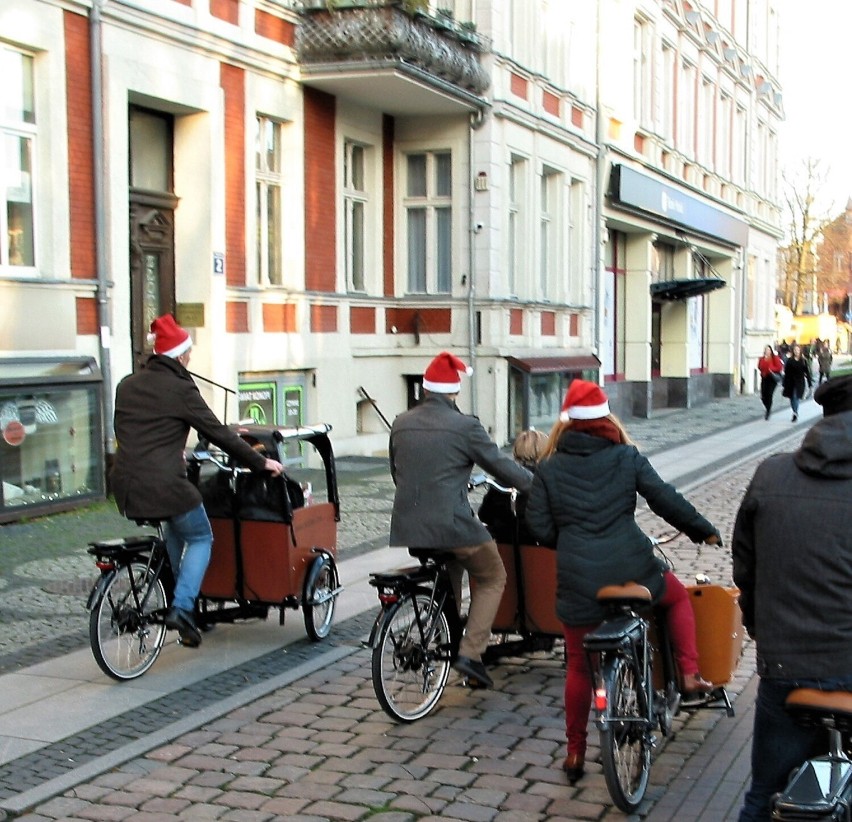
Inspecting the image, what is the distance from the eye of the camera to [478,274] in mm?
19922

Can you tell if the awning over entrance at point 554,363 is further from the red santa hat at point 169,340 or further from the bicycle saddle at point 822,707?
the bicycle saddle at point 822,707

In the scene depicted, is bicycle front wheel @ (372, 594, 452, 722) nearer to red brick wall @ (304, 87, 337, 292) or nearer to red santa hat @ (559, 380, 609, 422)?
red santa hat @ (559, 380, 609, 422)

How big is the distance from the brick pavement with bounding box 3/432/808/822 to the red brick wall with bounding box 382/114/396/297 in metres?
13.4

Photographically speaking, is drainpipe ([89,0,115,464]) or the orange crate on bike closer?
the orange crate on bike

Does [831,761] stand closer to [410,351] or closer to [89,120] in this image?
[89,120]

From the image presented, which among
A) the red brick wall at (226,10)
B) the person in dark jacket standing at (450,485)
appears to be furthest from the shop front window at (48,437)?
the person in dark jacket standing at (450,485)

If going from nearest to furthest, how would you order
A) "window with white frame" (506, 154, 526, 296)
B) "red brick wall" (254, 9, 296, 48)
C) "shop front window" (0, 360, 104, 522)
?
"shop front window" (0, 360, 104, 522) → "red brick wall" (254, 9, 296, 48) → "window with white frame" (506, 154, 526, 296)

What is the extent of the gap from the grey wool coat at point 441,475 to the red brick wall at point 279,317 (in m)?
10.5

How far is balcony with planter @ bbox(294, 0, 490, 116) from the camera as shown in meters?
16.8

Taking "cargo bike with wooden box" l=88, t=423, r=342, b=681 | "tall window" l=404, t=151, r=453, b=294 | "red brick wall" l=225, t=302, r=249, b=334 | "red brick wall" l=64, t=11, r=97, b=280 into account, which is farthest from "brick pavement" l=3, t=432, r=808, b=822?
"tall window" l=404, t=151, r=453, b=294

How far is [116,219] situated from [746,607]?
10955 mm

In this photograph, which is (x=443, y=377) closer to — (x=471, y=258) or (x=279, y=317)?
(x=279, y=317)

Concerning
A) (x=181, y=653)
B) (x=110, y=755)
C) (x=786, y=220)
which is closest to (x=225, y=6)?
(x=181, y=653)

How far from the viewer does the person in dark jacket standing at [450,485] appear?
6.29 metres
